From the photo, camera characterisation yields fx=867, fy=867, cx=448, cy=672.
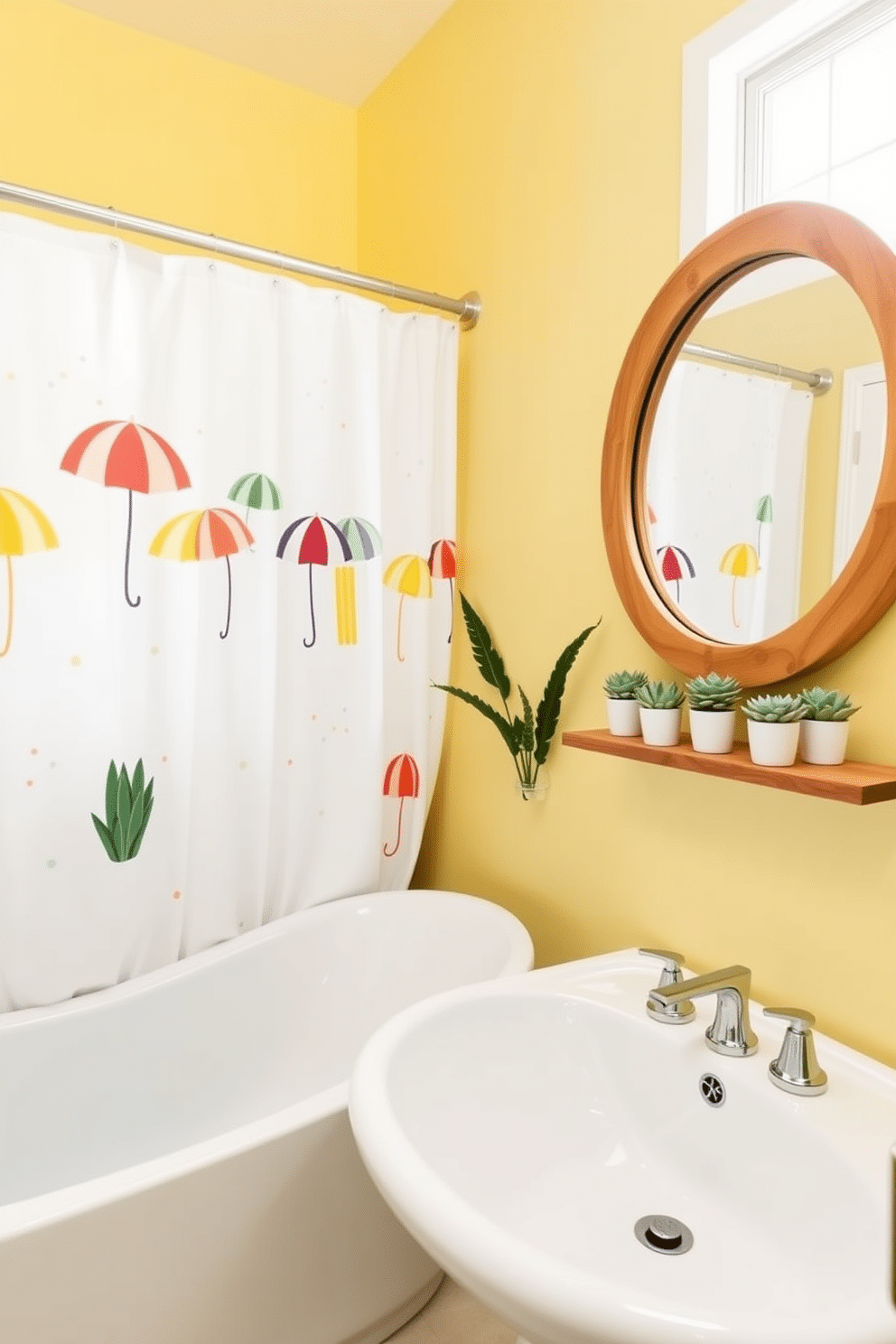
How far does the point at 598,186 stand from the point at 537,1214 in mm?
1643

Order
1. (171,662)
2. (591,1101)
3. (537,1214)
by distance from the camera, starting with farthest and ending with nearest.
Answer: (171,662)
(591,1101)
(537,1214)

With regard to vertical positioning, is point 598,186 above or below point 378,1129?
above

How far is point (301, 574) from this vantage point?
1854 mm

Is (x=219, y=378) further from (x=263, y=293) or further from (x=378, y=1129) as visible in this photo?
(x=378, y=1129)

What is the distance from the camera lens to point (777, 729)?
1109 mm

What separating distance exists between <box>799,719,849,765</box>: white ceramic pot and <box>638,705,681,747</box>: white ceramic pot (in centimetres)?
21

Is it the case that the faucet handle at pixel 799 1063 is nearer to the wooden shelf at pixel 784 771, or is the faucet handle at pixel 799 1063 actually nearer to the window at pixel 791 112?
the wooden shelf at pixel 784 771

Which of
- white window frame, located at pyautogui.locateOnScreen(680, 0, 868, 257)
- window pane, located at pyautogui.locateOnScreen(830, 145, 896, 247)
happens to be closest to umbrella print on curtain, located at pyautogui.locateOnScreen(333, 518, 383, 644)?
white window frame, located at pyautogui.locateOnScreen(680, 0, 868, 257)

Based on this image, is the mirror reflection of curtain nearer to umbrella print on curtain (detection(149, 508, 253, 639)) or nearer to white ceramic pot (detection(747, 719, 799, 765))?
white ceramic pot (detection(747, 719, 799, 765))

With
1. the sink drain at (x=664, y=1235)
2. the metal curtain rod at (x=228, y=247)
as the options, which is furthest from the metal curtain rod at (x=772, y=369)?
the sink drain at (x=664, y=1235)

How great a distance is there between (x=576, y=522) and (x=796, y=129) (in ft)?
2.30

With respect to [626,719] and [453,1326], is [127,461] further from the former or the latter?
[453,1326]

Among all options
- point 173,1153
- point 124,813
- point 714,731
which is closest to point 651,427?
point 714,731

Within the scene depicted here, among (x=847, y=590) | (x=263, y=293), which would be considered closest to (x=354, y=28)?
(x=263, y=293)
